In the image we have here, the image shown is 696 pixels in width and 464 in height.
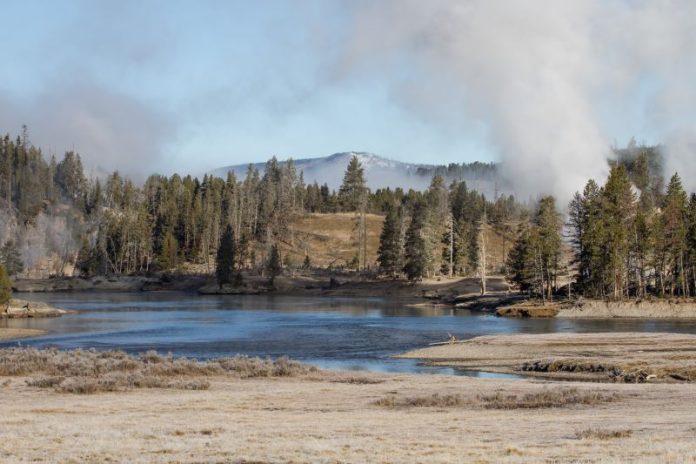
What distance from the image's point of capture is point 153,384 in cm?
4028

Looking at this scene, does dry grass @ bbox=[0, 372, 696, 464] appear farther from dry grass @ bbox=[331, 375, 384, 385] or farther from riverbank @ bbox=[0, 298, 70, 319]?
riverbank @ bbox=[0, 298, 70, 319]

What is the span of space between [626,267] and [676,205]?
10.9 metres

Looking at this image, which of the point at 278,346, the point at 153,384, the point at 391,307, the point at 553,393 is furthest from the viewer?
the point at 391,307

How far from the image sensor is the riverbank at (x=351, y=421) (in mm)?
21797

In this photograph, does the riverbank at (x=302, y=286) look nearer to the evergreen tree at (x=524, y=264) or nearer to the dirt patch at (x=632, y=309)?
the evergreen tree at (x=524, y=264)

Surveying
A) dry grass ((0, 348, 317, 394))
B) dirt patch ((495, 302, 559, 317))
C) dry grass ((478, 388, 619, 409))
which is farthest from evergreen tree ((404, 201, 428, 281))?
dry grass ((478, 388, 619, 409))

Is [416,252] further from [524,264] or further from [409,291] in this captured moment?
[524,264]

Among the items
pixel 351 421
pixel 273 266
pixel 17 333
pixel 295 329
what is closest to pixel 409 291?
pixel 273 266

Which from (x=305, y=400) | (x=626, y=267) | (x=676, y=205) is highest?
(x=676, y=205)

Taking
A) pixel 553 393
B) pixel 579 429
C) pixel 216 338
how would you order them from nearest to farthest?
pixel 579 429 → pixel 553 393 → pixel 216 338

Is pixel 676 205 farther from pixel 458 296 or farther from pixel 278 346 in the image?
pixel 278 346

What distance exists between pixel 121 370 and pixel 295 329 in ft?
122

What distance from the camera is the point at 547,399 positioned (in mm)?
34031

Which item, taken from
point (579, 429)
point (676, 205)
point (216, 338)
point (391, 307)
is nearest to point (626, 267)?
point (676, 205)
